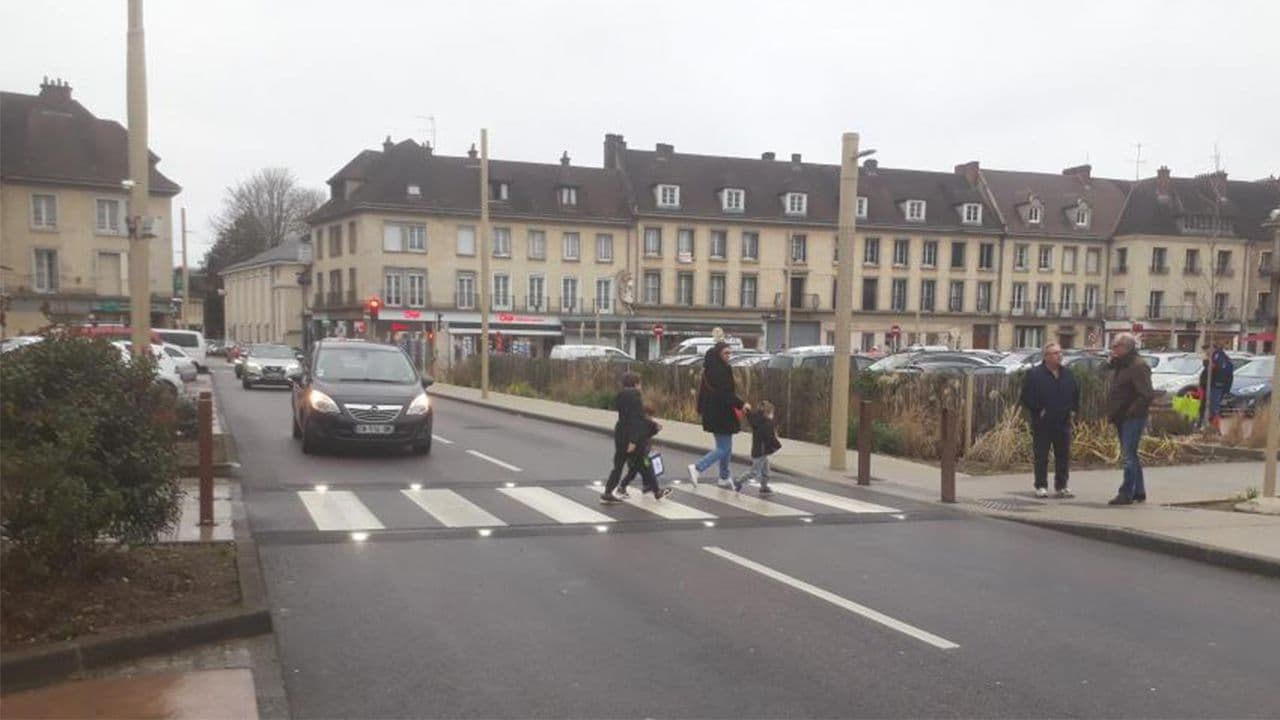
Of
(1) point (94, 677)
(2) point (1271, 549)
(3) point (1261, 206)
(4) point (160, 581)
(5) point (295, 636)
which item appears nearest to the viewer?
(1) point (94, 677)

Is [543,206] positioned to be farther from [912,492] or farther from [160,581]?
[160,581]

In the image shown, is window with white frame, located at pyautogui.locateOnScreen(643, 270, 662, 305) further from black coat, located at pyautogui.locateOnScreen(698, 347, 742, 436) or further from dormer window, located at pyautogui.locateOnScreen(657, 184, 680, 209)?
black coat, located at pyautogui.locateOnScreen(698, 347, 742, 436)

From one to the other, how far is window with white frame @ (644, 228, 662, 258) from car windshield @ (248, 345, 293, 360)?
104 feet

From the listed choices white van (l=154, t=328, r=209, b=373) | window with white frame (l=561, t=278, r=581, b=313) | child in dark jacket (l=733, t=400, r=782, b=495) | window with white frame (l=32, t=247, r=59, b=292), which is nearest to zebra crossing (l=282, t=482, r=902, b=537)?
child in dark jacket (l=733, t=400, r=782, b=495)

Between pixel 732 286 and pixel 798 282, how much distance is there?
4.72 meters

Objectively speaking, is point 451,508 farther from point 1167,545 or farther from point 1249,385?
point 1249,385

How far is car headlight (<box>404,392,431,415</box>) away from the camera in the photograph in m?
13.7

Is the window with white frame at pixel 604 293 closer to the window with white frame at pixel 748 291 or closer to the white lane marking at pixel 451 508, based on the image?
the window with white frame at pixel 748 291

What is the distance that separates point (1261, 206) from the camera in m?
69.5

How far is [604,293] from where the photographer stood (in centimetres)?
6200

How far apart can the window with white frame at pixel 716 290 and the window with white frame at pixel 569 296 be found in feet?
28.0

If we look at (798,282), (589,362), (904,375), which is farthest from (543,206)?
(904,375)

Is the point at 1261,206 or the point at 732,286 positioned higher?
the point at 1261,206

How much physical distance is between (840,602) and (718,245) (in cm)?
5734
